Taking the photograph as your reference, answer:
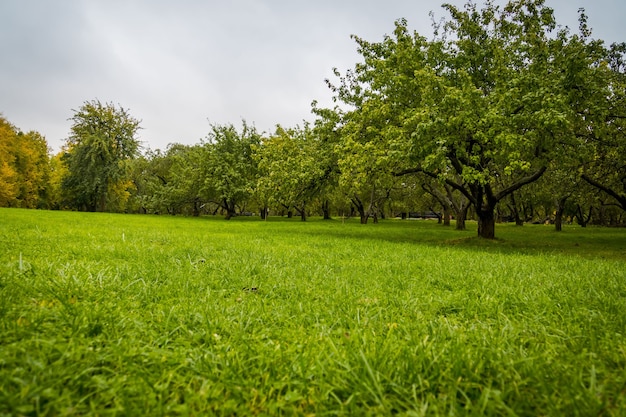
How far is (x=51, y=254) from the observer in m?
5.97

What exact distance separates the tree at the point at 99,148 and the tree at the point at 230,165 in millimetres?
14217

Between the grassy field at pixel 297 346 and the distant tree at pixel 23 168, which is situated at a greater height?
the distant tree at pixel 23 168

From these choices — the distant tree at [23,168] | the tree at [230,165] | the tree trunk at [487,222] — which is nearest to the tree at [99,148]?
the distant tree at [23,168]

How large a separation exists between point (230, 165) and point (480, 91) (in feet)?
104

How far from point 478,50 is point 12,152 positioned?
56.4 m

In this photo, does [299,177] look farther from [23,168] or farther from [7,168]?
[23,168]

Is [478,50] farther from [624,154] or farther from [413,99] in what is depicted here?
[624,154]

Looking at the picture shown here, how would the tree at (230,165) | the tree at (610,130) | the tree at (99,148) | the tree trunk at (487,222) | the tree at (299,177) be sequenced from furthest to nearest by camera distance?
the tree at (99,148)
the tree at (230,165)
the tree at (299,177)
the tree trunk at (487,222)
the tree at (610,130)

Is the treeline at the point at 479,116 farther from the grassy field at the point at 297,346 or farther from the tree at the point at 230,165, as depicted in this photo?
the tree at the point at 230,165

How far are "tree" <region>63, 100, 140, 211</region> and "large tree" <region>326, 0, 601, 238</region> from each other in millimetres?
39447

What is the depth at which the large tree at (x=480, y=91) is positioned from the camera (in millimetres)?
11180

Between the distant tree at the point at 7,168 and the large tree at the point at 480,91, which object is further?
the distant tree at the point at 7,168

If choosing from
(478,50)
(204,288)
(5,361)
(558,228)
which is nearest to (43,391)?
(5,361)

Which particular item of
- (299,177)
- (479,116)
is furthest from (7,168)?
(479,116)
